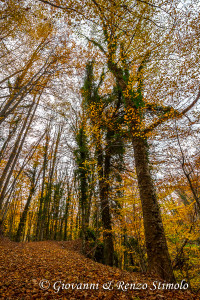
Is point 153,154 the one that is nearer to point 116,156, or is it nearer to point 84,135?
point 116,156

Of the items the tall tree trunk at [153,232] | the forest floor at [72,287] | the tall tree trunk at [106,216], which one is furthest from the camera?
the tall tree trunk at [106,216]

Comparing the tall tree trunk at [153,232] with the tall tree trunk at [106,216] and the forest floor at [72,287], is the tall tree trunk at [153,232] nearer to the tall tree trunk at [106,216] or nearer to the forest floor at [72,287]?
the forest floor at [72,287]

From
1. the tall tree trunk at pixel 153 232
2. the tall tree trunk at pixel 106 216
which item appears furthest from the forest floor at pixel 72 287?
the tall tree trunk at pixel 106 216

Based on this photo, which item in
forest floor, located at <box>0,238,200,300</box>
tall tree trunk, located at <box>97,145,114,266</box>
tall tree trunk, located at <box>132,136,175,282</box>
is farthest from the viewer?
tall tree trunk, located at <box>97,145,114,266</box>

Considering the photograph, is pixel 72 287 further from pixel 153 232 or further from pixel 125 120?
pixel 125 120

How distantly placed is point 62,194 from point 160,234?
12.6 m

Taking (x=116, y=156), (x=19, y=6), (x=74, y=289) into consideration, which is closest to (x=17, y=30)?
(x=19, y=6)

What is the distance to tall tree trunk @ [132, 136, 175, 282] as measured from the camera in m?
3.14

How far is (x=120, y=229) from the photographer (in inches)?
286

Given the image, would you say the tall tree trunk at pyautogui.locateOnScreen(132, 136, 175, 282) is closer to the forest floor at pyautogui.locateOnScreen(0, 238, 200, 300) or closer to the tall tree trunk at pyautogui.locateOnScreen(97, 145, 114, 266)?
the forest floor at pyautogui.locateOnScreen(0, 238, 200, 300)

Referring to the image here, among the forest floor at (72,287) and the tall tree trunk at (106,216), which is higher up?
the tall tree trunk at (106,216)

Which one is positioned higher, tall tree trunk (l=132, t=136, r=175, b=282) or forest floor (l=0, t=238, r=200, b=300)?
tall tree trunk (l=132, t=136, r=175, b=282)

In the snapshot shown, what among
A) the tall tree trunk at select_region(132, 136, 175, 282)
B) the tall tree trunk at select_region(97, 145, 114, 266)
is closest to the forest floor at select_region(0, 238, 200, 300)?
the tall tree trunk at select_region(132, 136, 175, 282)

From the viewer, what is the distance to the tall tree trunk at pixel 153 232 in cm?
314
